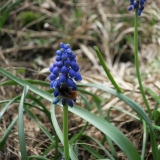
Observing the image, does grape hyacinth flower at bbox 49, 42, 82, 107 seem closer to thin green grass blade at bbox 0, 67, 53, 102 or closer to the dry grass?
thin green grass blade at bbox 0, 67, 53, 102

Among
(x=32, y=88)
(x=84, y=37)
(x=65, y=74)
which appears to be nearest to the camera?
(x=65, y=74)

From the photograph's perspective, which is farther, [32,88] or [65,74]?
[32,88]

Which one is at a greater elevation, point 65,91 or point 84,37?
point 84,37

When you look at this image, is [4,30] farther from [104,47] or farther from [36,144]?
[36,144]

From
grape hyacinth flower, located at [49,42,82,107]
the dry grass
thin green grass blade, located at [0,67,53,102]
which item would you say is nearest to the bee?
grape hyacinth flower, located at [49,42,82,107]

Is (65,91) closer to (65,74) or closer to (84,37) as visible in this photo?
(65,74)

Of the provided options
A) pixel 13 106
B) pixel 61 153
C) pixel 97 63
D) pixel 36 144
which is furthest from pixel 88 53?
pixel 61 153

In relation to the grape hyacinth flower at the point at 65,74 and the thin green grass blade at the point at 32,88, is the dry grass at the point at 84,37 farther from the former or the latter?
the grape hyacinth flower at the point at 65,74

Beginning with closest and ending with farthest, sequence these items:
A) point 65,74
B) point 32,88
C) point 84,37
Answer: point 65,74 → point 32,88 → point 84,37

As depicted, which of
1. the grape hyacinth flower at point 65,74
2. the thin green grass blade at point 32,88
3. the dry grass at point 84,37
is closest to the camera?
the grape hyacinth flower at point 65,74

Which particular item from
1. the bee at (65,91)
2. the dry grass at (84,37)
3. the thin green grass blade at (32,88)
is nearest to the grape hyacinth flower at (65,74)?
the bee at (65,91)

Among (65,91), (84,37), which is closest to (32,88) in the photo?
(65,91)
